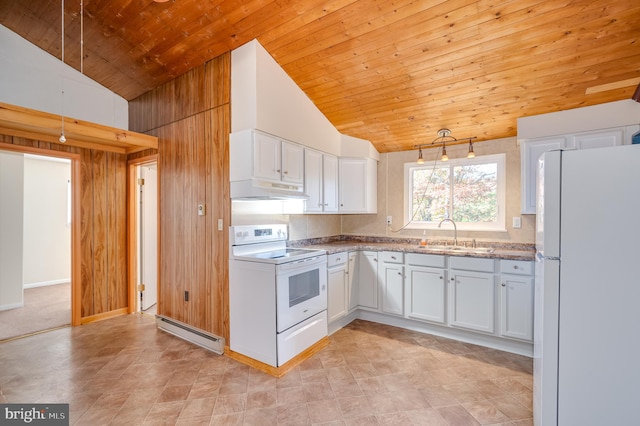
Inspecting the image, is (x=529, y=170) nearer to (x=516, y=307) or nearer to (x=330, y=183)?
(x=516, y=307)

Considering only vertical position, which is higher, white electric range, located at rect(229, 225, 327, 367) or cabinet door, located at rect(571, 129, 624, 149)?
cabinet door, located at rect(571, 129, 624, 149)

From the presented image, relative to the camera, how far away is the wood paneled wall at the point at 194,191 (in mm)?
2926

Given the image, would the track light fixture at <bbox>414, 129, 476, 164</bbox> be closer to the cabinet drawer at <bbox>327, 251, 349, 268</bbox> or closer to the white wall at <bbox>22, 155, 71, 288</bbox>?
the cabinet drawer at <bbox>327, 251, 349, 268</bbox>

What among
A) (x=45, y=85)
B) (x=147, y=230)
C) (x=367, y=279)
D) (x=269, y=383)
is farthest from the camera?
(x=147, y=230)

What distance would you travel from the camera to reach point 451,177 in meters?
3.92

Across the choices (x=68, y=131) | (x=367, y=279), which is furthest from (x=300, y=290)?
(x=68, y=131)

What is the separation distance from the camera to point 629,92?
261cm

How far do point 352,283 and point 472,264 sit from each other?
139cm

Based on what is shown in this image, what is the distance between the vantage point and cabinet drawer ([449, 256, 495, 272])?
299cm

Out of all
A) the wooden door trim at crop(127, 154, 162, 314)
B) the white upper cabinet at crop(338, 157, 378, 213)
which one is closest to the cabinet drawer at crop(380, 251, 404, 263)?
the white upper cabinet at crop(338, 157, 378, 213)

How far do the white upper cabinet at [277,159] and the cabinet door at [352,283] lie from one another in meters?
1.21

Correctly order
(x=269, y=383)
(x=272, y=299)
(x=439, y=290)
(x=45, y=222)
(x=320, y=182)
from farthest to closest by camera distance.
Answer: (x=45, y=222)
(x=320, y=182)
(x=439, y=290)
(x=272, y=299)
(x=269, y=383)

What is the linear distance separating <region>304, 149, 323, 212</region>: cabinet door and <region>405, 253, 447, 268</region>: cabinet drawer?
1.22 meters

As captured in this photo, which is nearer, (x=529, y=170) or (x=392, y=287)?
(x=529, y=170)
